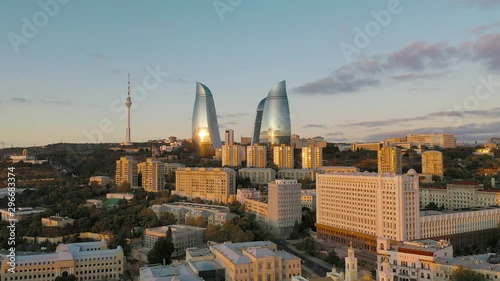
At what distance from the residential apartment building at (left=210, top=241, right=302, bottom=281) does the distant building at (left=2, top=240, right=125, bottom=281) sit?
306 centimetres

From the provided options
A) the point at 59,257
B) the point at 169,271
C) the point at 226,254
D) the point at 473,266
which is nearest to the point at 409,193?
the point at 473,266

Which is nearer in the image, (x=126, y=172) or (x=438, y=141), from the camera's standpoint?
(x=126, y=172)

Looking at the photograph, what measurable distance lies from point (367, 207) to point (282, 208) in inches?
149

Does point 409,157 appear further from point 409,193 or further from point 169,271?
point 169,271

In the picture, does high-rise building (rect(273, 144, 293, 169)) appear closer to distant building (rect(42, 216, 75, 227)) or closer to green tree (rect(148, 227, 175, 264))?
distant building (rect(42, 216, 75, 227))

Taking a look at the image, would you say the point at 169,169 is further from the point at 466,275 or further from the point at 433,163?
the point at 466,275

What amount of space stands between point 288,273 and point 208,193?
13.8 m

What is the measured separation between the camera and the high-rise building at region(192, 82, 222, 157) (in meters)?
41.6

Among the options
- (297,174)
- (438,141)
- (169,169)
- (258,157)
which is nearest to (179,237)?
(169,169)

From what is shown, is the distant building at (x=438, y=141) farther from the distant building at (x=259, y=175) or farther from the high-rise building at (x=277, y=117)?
the distant building at (x=259, y=175)

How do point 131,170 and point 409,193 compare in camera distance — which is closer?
point 409,193

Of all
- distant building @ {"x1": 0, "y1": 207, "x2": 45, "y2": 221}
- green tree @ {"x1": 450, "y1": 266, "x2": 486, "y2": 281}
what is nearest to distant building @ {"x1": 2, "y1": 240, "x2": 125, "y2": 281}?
distant building @ {"x1": 0, "y1": 207, "x2": 45, "y2": 221}

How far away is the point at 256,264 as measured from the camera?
1039 centimetres

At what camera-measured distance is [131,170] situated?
27.9m
